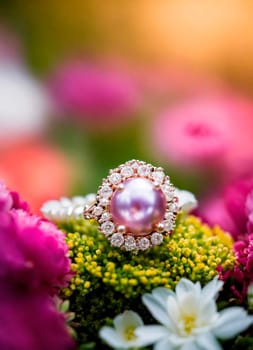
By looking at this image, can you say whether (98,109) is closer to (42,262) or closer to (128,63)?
(128,63)

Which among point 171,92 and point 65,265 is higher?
point 171,92

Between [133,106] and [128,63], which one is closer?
[133,106]

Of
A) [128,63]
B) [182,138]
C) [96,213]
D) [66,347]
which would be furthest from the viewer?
[128,63]

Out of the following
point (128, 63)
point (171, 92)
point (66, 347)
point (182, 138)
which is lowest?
point (66, 347)

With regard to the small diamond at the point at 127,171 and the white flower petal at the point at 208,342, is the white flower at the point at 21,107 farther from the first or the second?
the white flower petal at the point at 208,342

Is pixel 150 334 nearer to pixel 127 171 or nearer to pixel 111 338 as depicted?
pixel 111 338

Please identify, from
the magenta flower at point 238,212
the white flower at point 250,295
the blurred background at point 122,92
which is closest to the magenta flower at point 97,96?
the blurred background at point 122,92

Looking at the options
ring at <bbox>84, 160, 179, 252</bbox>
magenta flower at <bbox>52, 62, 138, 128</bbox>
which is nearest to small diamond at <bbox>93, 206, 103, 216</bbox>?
ring at <bbox>84, 160, 179, 252</bbox>

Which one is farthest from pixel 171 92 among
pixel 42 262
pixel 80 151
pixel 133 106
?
pixel 42 262
